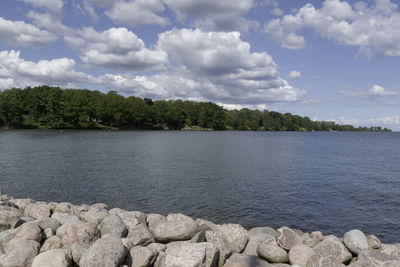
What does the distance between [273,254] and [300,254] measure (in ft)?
2.52

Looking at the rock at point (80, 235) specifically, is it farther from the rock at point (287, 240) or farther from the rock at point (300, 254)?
the rock at point (300, 254)

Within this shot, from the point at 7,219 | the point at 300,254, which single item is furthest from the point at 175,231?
the point at 7,219

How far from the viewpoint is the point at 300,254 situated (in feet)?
28.8

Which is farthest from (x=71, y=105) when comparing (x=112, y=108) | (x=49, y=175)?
(x=49, y=175)

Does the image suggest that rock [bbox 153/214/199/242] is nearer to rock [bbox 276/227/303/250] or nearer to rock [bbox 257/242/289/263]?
rock [bbox 257/242/289/263]

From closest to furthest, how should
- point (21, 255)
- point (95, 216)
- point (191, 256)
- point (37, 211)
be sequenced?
point (191, 256) → point (21, 255) → point (95, 216) → point (37, 211)

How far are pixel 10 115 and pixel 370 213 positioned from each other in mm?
130273

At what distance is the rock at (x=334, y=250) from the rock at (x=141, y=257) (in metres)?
4.82

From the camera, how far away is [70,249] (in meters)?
8.52

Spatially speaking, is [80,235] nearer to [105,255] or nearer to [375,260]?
[105,255]

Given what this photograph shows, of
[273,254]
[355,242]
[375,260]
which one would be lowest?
[273,254]

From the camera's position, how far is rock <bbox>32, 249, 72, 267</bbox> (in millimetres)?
7992

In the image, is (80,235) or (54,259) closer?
Answer: (54,259)

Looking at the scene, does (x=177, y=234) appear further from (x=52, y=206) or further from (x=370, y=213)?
(x=370, y=213)
